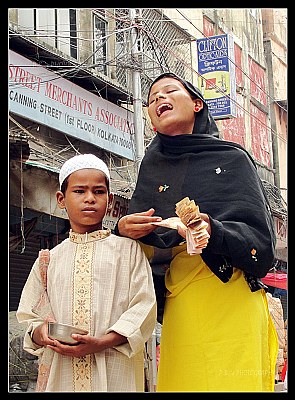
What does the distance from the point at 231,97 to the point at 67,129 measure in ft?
7.12

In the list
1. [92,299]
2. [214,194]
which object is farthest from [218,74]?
[92,299]

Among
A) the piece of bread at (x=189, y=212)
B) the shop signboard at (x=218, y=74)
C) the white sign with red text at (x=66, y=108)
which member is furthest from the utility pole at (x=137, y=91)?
the piece of bread at (x=189, y=212)

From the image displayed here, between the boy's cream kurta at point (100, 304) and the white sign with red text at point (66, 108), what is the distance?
532 cm

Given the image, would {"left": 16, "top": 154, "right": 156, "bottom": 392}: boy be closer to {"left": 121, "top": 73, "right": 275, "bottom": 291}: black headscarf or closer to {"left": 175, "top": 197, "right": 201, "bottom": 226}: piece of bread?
{"left": 121, "top": 73, "right": 275, "bottom": 291}: black headscarf

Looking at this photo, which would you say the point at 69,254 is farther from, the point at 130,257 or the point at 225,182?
the point at 225,182

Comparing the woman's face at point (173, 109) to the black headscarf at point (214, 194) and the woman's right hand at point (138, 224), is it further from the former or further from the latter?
the woman's right hand at point (138, 224)

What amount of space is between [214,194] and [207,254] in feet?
0.76

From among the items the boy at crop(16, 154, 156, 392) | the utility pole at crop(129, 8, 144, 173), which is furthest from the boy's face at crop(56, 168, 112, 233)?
the utility pole at crop(129, 8, 144, 173)

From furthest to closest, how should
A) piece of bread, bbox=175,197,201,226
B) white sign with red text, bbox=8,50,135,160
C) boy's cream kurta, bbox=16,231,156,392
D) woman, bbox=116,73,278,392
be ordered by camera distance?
1. white sign with red text, bbox=8,50,135,160
2. woman, bbox=116,73,278,392
3. boy's cream kurta, bbox=16,231,156,392
4. piece of bread, bbox=175,197,201,226

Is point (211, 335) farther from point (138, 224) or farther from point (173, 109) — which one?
point (173, 109)

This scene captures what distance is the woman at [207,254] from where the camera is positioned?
240 centimetres

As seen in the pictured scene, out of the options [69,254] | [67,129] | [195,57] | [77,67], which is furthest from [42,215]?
[69,254]

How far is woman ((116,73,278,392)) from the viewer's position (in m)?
2.40

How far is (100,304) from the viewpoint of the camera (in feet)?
7.71
